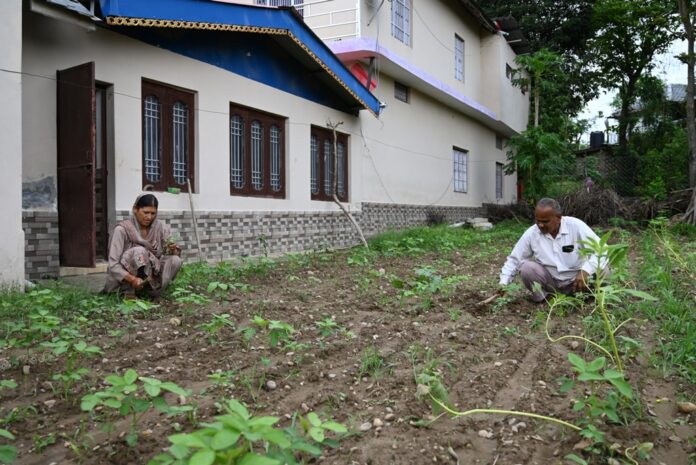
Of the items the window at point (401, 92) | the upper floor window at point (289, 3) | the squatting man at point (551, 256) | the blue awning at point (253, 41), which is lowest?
the squatting man at point (551, 256)

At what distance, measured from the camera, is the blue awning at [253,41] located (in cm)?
598

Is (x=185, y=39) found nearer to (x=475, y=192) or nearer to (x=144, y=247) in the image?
(x=144, y=247)

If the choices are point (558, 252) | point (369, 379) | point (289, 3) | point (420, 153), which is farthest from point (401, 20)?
point (369, 379)

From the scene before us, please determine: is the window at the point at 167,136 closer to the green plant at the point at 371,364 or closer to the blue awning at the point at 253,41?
the blue awning at the point at 253,41

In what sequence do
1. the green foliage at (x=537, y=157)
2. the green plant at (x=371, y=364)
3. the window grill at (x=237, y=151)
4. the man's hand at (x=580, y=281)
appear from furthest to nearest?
the green foliage at (x=537, y=157) < the window grill at (x=237, y=151) < the man's hand at (x=580, y=281) < the green plant at (x=371, y=364)

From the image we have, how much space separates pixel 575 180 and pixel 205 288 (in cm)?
1492

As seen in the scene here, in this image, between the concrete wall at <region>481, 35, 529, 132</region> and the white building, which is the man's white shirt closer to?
the white building

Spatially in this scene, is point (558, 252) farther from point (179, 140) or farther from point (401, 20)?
point (401, 20)

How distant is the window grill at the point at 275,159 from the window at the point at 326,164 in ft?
3.23

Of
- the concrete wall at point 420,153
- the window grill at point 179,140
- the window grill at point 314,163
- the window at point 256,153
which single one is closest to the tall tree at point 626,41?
the concrete wall at point 420,153

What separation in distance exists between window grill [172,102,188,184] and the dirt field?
285 cm

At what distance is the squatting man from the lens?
4.26 metres

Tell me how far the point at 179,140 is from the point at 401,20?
705 cm

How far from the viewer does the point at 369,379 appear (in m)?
2.78
